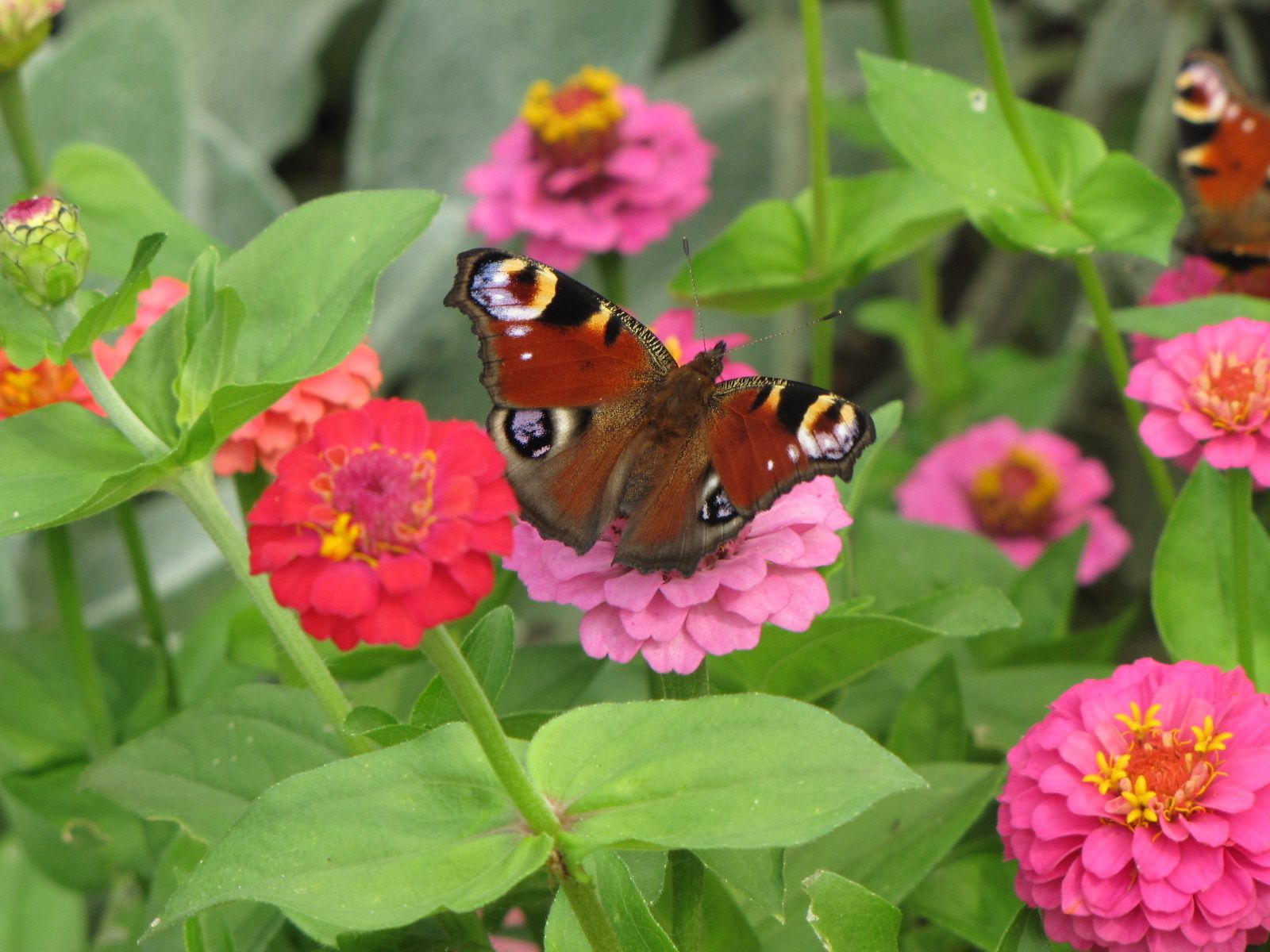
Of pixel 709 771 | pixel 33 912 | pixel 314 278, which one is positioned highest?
pixel 314 278

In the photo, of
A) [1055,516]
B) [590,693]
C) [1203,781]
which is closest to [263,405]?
[590,693]

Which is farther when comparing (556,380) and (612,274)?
(612,274)

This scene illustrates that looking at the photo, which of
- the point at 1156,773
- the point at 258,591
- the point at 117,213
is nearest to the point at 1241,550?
the point at 1156,773

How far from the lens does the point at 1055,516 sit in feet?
4.17

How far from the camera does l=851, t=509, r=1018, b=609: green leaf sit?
1000 millimetres

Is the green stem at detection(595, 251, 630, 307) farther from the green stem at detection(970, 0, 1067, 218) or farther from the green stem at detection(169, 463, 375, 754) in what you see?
the green stem at detection(169, 463, 375, 754)

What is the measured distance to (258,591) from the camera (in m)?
0.65

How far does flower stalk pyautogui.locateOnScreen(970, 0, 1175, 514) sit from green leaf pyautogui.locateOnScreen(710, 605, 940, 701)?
23 centimetres

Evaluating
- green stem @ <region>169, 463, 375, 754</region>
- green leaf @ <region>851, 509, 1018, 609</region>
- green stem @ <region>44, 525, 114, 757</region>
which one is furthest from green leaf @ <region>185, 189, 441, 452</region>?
A: green leaf @ <region>851, 509, 1018, 609</region>

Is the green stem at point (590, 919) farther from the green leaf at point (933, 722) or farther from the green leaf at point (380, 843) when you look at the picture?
the green leaf at point (933, 722)

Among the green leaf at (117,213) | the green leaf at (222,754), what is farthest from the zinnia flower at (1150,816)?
the green leaf at (117,213)

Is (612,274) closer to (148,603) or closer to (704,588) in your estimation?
(148,603)

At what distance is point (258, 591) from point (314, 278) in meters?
0.16

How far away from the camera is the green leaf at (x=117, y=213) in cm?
88
